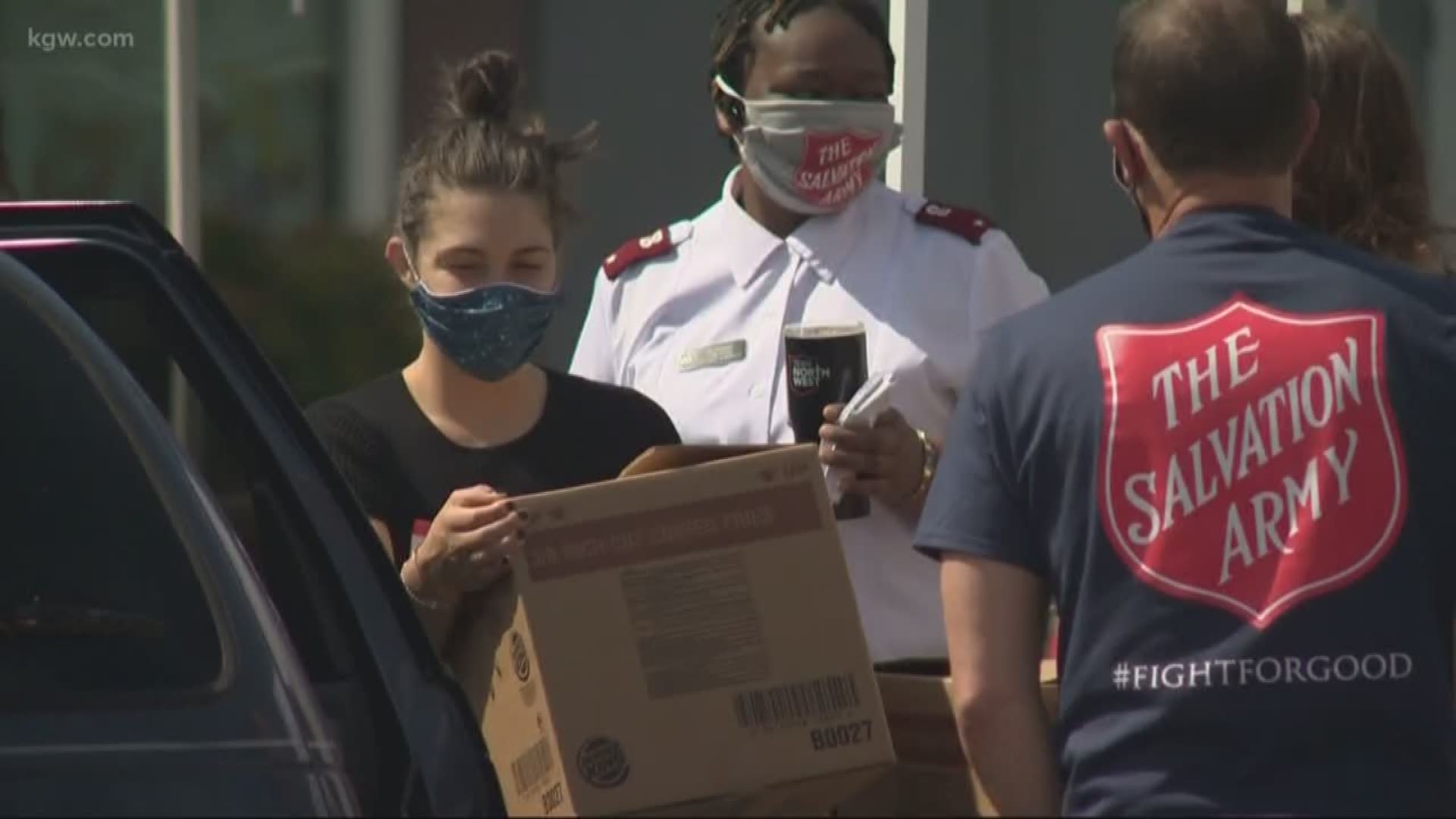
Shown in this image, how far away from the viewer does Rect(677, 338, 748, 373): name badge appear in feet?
14.0

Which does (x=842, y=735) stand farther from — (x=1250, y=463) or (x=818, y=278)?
(x=818, y=278)

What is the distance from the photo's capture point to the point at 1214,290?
2932 mm

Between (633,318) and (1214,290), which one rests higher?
(1214,290)

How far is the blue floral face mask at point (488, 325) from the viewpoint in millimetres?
3920

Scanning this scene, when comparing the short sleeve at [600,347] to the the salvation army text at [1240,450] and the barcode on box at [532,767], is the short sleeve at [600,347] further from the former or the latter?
the the salvation army text at [1240,450]

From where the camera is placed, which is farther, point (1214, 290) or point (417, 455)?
point (417, 455)

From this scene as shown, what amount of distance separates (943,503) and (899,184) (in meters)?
Answer: 4.75

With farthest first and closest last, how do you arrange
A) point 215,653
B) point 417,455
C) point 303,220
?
point 303,220 → point 417,455 → point 215,653

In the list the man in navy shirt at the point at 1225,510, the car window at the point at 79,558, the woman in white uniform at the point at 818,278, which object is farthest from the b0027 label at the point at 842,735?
the woman in white uniform at the point at 818,278

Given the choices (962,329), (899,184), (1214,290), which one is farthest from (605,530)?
(899,184)

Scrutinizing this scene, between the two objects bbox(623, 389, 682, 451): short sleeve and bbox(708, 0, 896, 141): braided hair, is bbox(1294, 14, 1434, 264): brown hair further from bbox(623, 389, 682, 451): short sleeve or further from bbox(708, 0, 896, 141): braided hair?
bbox(623, 389, 682, 451): short sleeve

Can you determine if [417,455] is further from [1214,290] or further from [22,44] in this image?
[22,44]

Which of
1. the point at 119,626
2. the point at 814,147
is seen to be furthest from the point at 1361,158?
the point at 119,626

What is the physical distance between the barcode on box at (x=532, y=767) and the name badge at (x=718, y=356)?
1219mm
